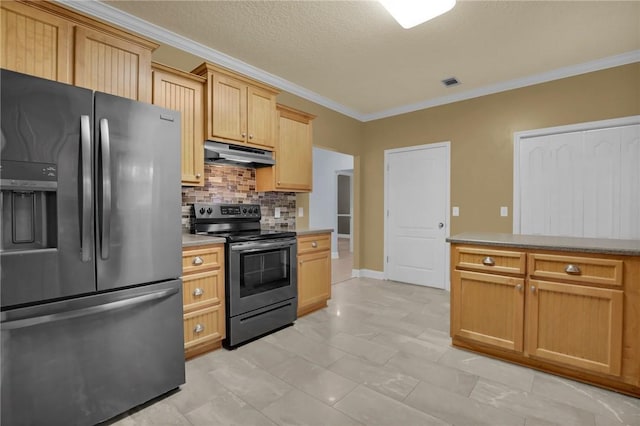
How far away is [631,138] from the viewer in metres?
3.16

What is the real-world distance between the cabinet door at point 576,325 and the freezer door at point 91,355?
2407 mm

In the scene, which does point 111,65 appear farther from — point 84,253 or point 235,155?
point 84,253

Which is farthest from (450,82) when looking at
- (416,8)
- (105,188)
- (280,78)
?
(105,188)

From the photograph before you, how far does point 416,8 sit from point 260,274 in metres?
2.38

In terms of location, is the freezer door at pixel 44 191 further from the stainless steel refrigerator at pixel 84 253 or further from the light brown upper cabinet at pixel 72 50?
the light brown upper cabinet at pixel 72 50

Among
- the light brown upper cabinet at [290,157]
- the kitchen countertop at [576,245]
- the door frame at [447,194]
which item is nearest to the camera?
the kitchen countertop at [576,245]

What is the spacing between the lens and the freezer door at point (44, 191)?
4.50 feet

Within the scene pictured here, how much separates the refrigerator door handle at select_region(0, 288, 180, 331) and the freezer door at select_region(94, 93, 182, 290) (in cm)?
9

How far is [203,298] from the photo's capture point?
2.40 metres

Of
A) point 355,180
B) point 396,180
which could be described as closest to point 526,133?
point 396,180

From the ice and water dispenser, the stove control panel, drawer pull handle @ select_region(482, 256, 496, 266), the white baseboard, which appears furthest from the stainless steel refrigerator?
the white baseboard

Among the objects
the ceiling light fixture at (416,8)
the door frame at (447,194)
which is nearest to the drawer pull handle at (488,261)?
the door frame at (447,194)

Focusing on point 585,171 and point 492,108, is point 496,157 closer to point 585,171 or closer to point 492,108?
point 492,108

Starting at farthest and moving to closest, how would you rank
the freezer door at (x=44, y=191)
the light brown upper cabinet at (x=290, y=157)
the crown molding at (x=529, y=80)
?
the light brown upper cabinet at (x=290, y=157)
the crown molding at (x=529, y=80)
the freezer door at (x=44, y=191)
